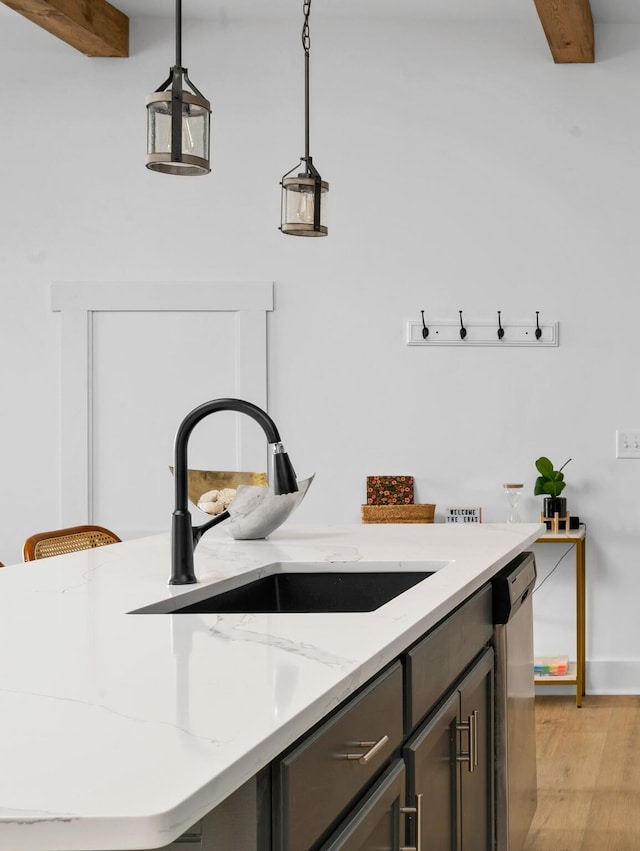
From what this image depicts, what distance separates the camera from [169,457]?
174 inches

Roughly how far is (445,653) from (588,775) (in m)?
1.85

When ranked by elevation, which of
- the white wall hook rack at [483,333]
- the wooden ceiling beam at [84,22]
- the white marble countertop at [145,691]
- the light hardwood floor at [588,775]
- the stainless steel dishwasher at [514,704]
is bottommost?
the light hardwood floor at [588,775]

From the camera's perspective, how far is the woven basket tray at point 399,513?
4184 mm

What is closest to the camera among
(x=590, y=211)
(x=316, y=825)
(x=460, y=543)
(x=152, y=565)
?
(x=316, y=825)

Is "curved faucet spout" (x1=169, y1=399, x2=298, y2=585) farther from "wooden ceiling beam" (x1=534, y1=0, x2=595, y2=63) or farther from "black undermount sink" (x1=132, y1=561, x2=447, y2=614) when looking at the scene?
"wooden ceiling beam" (x1=534, y1=0, x2=595, y2=63)

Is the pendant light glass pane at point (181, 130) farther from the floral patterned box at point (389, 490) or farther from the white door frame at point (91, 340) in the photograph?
the floral patterned box at point (389, 490)

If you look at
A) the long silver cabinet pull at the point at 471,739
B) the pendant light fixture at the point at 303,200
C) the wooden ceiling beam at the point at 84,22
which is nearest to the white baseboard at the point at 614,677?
the long silver cabinet pull at the point at 471,739

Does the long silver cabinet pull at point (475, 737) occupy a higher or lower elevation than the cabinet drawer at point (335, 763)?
lower

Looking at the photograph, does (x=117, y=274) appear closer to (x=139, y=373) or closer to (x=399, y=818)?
(x=139, y=373)

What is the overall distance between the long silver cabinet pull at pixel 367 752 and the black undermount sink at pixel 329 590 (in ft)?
2.52

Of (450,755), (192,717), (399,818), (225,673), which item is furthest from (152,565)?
(192,717)

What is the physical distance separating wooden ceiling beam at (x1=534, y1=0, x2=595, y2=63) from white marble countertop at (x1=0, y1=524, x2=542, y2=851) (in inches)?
104

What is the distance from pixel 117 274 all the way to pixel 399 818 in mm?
3422

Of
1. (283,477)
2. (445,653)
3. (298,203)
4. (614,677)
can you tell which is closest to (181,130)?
(298,203)
